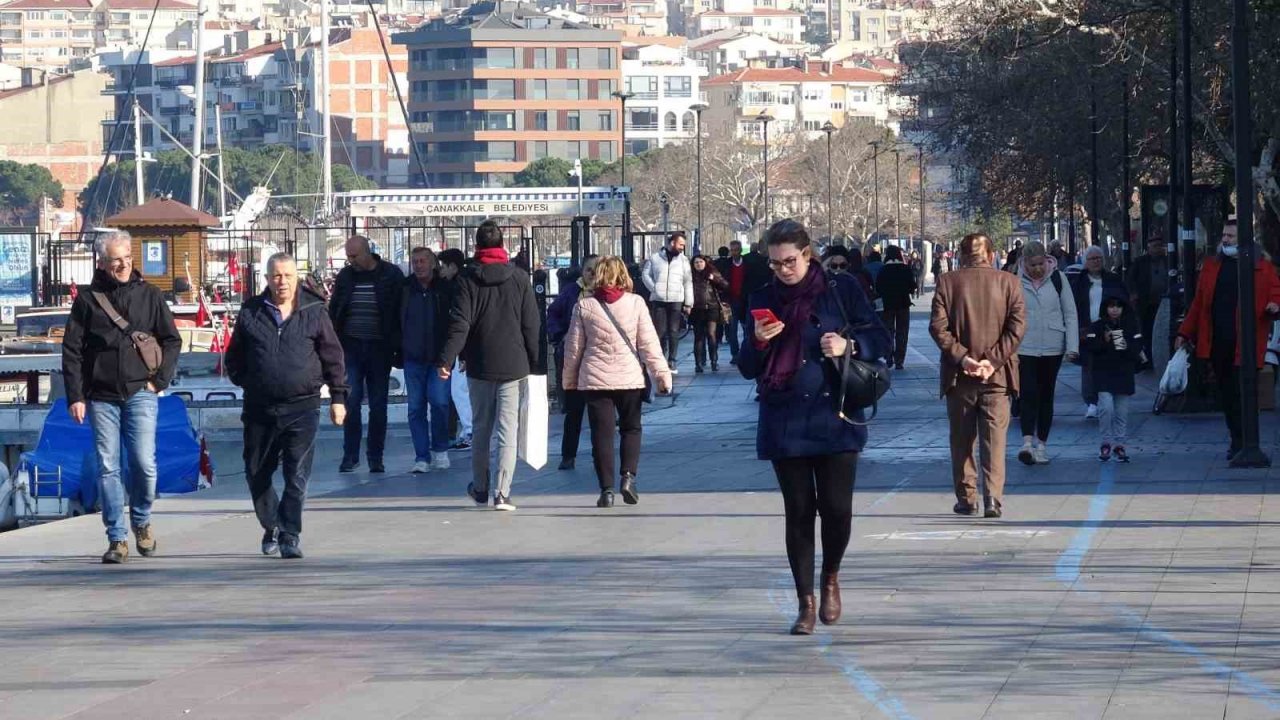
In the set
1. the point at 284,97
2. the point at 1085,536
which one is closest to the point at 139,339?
the point at 1085,536

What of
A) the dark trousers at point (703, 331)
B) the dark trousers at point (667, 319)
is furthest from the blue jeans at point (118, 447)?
the dark trousers at point (703, 331)

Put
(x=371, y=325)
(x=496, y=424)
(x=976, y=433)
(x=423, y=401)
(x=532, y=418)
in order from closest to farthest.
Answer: (x=976, y=433) → (x=496, y=424) → (x=532, y=418) → (x=423, y=401) → (x=371, y=325)

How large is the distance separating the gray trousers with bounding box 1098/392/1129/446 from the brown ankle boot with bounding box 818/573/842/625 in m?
6.82

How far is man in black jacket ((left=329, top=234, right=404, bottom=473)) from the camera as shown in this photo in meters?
15.4

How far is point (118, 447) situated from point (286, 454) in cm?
87

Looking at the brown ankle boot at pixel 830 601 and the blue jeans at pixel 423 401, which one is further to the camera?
the blue jeans at pixel 423 401

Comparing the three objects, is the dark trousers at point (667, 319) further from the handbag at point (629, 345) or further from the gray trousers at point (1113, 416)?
the handbag at point (629, 345)

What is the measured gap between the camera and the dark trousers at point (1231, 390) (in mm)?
14547

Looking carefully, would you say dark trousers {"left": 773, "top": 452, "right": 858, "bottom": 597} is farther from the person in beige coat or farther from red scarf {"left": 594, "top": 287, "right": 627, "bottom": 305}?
red scarf {"left": 594, "top": 287, "right": 627, "bottom": 305}

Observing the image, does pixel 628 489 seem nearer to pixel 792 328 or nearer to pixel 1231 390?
pixel 1231 390

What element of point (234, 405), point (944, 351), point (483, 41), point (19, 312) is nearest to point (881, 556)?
point (944, 351)

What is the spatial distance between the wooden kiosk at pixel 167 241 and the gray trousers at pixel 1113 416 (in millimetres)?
22723

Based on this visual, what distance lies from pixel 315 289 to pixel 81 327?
129cm

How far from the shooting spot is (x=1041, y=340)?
14453 mm
